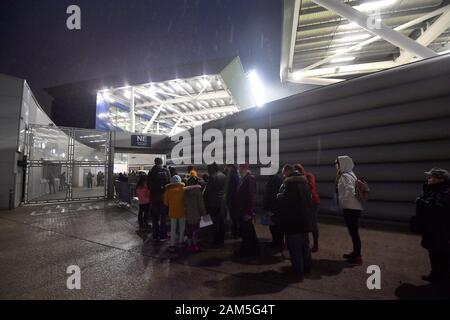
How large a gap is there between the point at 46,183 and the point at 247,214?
15.1m

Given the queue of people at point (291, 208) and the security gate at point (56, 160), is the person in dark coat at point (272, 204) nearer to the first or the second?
the queue of people at point (291, 208)

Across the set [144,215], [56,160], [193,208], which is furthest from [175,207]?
[56,160]

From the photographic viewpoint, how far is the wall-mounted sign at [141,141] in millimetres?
16484

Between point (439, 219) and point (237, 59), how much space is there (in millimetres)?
21921

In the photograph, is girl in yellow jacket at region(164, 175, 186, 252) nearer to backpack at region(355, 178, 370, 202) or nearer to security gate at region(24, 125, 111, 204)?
backpack at region(355, 178, 370, 202)

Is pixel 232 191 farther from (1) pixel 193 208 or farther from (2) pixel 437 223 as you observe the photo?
(2) pixel 437 223

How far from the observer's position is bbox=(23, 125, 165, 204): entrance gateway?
10.6m

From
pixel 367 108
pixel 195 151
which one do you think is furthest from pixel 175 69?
pixel 367 108

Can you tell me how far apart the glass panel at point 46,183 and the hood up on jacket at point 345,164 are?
1164 cm

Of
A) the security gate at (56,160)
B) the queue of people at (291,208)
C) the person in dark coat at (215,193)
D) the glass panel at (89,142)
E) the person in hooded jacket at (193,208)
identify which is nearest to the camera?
the queue of people at (291,208)

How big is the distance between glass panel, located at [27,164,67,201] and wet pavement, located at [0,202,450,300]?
6864 millimetres

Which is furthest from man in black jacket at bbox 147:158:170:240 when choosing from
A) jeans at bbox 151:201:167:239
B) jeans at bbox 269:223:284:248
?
jeans at bbox 269:223:284:248

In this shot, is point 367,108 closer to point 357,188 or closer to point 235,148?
point 357,188

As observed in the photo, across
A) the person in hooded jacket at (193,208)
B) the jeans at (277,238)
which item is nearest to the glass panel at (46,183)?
the person in hooded jacket at (193,208)
